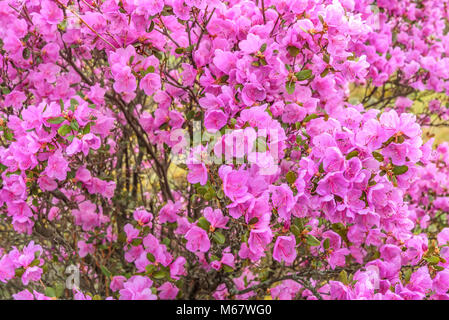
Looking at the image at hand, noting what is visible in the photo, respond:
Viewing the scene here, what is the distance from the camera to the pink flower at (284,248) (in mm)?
1642

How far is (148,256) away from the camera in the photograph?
203cm

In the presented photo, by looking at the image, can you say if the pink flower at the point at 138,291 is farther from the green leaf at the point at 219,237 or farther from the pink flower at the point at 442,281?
the pink flower at the point at 442,281

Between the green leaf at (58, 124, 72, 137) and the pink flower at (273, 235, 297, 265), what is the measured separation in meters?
0.92

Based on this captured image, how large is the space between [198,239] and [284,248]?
1.17 ft

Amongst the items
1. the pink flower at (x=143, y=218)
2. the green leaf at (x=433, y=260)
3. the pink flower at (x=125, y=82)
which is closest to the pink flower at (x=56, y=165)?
the pink flower at (x=125, y=82)

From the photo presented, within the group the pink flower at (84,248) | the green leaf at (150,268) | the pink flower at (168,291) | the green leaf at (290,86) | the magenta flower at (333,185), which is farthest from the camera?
the pink flower at (84,248)

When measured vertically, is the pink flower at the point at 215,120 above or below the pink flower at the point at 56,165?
above

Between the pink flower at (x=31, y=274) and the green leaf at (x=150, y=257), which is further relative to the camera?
the green leaf at (x=150, y=257)

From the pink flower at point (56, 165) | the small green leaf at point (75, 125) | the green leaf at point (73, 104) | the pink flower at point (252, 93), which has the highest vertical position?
the green leaf at point (73, 104)

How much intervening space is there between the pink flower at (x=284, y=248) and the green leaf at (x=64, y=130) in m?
0.92

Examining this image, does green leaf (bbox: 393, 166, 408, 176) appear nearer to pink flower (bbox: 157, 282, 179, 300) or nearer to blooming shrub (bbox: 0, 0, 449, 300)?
blooming shrub (bbox: 0, 0, 449, 300)

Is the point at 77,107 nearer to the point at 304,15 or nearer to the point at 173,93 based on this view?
the point at 173,93

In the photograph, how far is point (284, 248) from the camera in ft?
5.47

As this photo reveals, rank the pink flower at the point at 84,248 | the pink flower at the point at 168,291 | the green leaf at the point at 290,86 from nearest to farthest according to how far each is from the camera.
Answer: the green leaf at the point at 290,86
the pink flower at the point at 168,291
the pink flower at the point at 84,248
